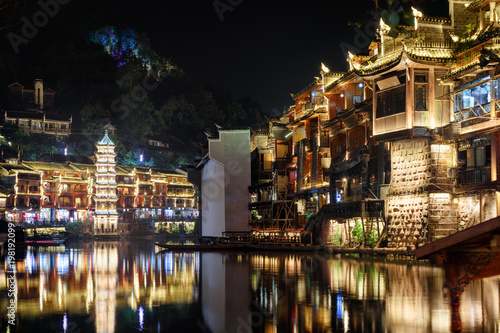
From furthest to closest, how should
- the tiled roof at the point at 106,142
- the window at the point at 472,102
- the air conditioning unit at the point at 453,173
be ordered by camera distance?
1. the tiled roof at the point at 106,142
2. the air conditioning unit at the point at 453,173
3. the window at the point at 472,102

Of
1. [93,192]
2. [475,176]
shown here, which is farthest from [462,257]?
[93,192]

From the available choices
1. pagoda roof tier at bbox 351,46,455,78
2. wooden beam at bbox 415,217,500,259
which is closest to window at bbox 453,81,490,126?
pagoda roof tier at bbox 351,46,455,78

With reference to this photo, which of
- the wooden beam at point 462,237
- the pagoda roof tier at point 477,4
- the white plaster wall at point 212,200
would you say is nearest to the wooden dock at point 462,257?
the wooden beam at point 462,237

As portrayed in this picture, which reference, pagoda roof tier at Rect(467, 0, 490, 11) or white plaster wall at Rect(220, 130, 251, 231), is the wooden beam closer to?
pagoda roof tier at Rect(467, 0, 490, 11)

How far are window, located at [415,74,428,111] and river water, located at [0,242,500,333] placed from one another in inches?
365

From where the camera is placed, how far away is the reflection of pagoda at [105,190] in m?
90.9

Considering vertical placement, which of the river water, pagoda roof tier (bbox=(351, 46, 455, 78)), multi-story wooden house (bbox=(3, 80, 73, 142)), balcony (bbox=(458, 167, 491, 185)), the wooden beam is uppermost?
multi-story wooden house (bbox=(3, 80, 73, 142))

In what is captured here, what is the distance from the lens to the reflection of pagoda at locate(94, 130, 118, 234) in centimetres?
9095

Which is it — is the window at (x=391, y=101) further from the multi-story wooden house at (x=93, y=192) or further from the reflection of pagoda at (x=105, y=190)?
the reflection of pagoda at (x=105, y=190)

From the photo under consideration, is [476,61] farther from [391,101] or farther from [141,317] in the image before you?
[141,317]

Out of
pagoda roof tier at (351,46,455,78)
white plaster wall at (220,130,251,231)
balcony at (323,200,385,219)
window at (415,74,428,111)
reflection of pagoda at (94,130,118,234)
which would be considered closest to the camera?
pagoda roof tier at (351,46,455,78)

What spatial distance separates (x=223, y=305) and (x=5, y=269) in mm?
15890

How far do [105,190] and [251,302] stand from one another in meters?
81.1

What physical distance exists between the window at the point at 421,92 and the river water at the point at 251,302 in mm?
9264
